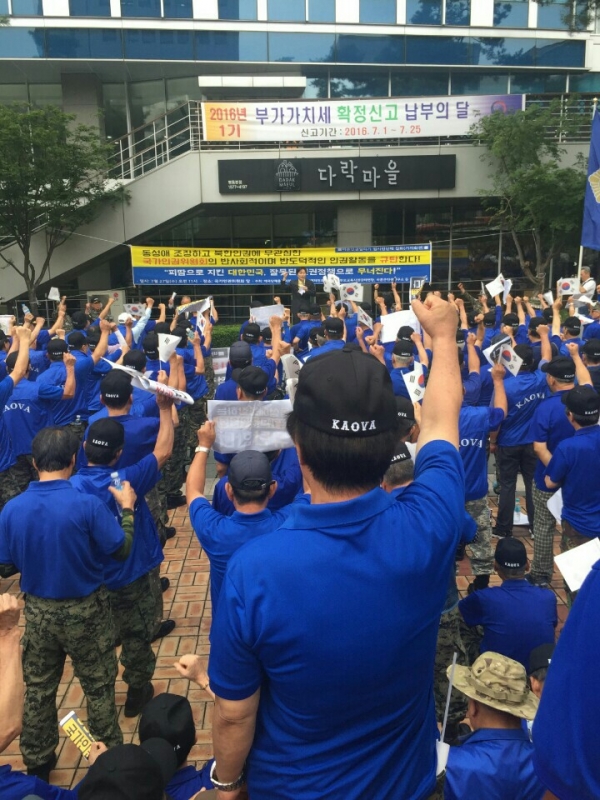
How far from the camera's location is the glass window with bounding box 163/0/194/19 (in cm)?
1995

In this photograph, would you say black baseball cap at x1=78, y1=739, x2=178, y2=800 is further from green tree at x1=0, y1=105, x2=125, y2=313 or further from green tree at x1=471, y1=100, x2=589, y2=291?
green tree at x1=471, y1=100, x2=589, y2=291

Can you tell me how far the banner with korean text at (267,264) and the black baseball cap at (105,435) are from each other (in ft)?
46.2

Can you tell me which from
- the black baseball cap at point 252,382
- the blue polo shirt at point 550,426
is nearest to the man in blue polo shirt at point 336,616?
the black baseball cap at point 252,382

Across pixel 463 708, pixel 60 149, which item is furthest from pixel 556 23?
pixel 463 708

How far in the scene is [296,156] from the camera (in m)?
18.2

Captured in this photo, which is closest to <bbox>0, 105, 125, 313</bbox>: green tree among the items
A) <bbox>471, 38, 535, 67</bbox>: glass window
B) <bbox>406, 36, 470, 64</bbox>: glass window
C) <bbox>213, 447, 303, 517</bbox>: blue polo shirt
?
<bbox>406, 36, 470, 64</bbox>: glass window

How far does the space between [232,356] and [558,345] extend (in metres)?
4.32

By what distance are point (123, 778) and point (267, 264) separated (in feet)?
53.7

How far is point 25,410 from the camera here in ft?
20.8

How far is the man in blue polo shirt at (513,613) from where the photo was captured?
357 centimetres

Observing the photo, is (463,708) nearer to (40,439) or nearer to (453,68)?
(40,439)

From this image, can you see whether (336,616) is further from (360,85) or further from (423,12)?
(423,12)

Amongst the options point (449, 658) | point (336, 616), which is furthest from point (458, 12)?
point (336, 616)

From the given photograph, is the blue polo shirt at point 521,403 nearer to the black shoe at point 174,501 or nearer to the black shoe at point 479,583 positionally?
the black shoe at point 479,583
